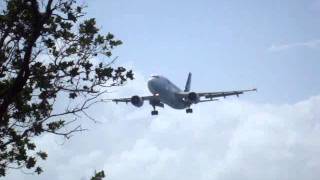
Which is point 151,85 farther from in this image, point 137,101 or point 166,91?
point 137,101

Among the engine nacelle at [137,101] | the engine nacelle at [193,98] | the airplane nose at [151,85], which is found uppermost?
the airplane nose at [151,85]

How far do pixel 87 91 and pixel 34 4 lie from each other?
371 centimetres

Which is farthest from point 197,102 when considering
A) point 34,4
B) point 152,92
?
point 34,4

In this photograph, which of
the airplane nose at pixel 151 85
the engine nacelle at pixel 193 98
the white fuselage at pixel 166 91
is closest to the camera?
the engine nacelle at pixel 193 98

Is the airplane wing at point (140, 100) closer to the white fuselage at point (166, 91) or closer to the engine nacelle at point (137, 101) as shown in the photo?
the engine nacelle at point (137, 101)

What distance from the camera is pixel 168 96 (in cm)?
5903

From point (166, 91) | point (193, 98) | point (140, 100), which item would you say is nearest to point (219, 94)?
point (193, 98)

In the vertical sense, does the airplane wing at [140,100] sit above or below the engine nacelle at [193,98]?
above

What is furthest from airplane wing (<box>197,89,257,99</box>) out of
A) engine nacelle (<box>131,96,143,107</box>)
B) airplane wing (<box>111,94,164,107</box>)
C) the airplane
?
engine nacelle (<box>131,96,143,107</box>)

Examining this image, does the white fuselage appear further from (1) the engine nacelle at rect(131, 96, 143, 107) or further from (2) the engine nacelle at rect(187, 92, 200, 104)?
(2) the engine nacelle at rect(187, 92, 200, 104)

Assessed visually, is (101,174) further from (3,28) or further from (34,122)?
(3,28)

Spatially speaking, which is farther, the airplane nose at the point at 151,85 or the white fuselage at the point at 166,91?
the airplane nose at the point at 151,85

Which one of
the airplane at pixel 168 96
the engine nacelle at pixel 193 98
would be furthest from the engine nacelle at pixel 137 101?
A: the engine nacelle at pixel 193 98

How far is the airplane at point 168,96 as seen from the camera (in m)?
58.1
